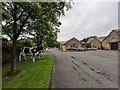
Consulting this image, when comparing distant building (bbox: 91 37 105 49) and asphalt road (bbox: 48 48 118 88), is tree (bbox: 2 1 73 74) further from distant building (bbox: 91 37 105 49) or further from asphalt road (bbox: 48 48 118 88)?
distant building (bbox: 91 37 105 49)

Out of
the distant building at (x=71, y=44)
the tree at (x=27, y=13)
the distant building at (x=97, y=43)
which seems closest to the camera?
the tree at (x=27, y=13)

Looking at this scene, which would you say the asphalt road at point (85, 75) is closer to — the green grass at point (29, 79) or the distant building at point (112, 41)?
the green grass at point (29, 79)

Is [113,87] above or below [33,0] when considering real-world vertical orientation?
below

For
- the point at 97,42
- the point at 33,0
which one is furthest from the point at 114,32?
the point at 33,0

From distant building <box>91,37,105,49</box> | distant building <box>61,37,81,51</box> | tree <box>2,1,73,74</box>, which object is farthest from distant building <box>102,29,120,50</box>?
tree <box>2,1,73,74</box>

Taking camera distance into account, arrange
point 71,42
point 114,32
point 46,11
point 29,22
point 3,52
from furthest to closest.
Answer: point 71,42
point 114,32
point 3,52
point 29,22
point 46,11

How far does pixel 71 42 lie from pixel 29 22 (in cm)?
7282

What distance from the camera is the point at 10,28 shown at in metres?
16.7

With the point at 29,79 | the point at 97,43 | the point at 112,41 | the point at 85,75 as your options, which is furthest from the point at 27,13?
the point at 97,43

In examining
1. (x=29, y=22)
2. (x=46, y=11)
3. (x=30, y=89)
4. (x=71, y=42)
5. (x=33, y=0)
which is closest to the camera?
(x=30, y=89)

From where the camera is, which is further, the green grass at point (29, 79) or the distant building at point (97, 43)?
the distant building at point (97, 43)

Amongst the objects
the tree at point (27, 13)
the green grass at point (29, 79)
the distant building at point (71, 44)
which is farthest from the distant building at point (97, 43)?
the green grass at point (29, 79)

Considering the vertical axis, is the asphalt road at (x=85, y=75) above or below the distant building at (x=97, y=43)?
below

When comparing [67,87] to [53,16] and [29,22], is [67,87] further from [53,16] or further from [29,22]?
[29,22]
